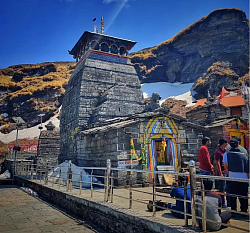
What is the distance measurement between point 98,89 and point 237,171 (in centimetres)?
1395

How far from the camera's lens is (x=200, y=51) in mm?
55125

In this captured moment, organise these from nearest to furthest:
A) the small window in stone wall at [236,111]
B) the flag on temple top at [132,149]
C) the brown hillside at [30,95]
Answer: the flag on temple top at [132,149]
the small window in stone wall at [236,111]
the brown hillside at [30,95]

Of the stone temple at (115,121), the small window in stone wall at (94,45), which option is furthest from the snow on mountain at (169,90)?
the small window in stone wall at (94,45)

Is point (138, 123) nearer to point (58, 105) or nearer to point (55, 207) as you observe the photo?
point (55, 207)

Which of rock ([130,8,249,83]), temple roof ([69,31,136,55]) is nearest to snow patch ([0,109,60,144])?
temple roof ([69,31,136,55])

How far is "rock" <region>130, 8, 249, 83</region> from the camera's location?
1935 inches

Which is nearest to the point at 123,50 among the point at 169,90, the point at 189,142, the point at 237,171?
the point at 189,142

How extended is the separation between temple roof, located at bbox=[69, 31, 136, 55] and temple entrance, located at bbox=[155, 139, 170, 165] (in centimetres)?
1215

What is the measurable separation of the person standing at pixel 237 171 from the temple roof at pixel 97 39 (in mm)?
16875

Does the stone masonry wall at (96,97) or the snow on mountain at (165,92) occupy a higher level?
the snow on mountain at (165,92)

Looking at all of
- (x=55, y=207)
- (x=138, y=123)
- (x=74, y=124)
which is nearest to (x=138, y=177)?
(x=138, y=123)

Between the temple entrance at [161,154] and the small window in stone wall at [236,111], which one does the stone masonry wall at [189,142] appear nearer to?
the temple entrance at [161,154]

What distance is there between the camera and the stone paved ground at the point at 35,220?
5.04 metres

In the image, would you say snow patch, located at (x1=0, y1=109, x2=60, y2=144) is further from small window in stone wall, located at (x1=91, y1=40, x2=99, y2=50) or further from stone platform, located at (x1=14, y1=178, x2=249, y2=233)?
stone platform, located at (x1=14, y1=178, x2=249, y2=233)
